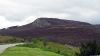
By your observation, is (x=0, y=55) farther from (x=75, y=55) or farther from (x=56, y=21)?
(x=56, y=21)

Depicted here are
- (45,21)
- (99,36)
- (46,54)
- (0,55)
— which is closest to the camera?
(0,55)

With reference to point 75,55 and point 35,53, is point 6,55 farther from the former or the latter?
point 75,55

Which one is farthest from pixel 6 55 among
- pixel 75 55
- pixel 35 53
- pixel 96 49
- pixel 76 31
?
pixel 76 31

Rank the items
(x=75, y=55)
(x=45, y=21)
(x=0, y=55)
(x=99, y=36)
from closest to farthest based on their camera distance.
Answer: (x=0, y=55), (x=75, y=55), (x=99, y=36), (x=45, y=21)

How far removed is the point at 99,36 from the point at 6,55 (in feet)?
223

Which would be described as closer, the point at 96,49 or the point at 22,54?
the point at 22,54

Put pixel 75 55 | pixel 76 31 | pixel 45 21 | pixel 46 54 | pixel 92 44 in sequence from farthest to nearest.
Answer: pixel 45 21, pixel 76 31, pixel 92 44, pixel 75 55, pixel 46 54

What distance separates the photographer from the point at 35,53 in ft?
121

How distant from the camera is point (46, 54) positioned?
3734 centimetres

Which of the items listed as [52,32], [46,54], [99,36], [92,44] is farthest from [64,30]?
[46,54]

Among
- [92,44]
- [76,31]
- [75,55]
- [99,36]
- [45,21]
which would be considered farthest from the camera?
[45,21]

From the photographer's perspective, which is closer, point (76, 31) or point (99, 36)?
point (99, 36)

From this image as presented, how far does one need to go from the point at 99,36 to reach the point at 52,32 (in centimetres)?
2169

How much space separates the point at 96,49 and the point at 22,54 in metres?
14.6
